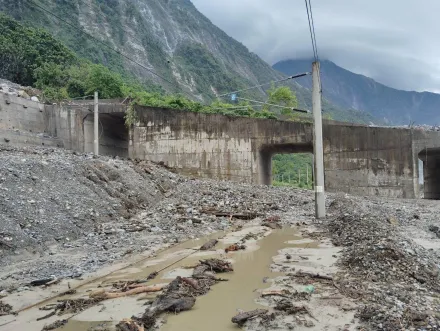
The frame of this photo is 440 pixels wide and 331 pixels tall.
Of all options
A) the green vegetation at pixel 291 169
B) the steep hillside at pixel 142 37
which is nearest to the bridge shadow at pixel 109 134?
the green vegetation at pixel 291 169

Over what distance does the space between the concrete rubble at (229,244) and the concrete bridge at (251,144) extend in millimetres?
4340

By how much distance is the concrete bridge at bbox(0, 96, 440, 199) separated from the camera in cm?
1859

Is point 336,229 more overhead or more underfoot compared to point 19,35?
more underfoot

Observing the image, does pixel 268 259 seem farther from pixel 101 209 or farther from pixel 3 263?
pixel 101 209

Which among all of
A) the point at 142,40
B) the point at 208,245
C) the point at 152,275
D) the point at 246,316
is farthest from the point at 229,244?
the point at 142,40

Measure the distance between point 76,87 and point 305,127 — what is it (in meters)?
23.1

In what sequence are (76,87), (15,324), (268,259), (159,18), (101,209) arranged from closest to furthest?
1. (15,324)
2. (268,259)
3. (101,209)
4. (76,87)
5. (159,18)

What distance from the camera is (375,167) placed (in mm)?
18797

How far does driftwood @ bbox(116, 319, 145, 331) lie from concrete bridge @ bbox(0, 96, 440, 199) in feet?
55.3

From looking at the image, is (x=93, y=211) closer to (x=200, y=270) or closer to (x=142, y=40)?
(x=200, y=270)

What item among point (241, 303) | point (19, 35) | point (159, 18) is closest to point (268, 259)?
point (241, 303)

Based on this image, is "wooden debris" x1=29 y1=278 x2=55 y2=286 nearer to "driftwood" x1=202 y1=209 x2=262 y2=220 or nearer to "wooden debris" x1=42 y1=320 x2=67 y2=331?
"wooden debris" x1=42 y1=320 x2=67 y2=331

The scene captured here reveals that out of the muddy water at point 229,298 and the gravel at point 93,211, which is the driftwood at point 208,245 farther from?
the gravel at point 93,211

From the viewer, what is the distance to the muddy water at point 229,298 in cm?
397
